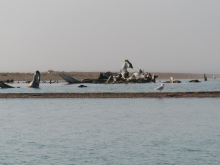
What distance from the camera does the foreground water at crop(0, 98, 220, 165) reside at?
12.4m

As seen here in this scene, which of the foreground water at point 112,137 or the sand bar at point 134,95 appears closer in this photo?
the foreground water at point 112,137

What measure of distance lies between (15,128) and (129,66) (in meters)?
55.1

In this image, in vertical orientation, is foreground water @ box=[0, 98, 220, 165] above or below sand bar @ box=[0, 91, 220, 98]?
below

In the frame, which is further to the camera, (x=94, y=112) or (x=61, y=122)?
(x=94, y=112)

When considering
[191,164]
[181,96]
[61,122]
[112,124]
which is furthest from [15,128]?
[181,96]

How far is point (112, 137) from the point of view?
16.3 m

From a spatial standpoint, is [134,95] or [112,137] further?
[134,95]

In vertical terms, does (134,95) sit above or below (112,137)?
above

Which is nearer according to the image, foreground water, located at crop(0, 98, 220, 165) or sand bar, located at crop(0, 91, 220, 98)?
foreground water, located at crop(0, 98, 220, 165)

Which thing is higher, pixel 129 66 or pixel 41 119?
pixel 129 66

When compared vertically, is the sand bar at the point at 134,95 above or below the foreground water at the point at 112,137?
above

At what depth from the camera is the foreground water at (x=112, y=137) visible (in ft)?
40.8

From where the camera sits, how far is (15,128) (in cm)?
1925

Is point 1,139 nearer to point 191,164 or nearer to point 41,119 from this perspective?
point 41,119
